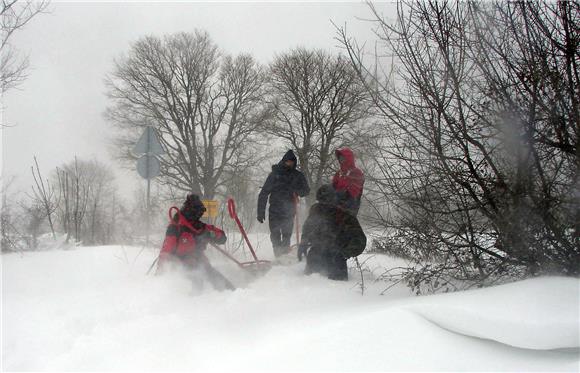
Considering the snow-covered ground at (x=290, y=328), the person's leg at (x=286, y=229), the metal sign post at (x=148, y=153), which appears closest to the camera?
the snow-covered ground at (x=290, y=328)

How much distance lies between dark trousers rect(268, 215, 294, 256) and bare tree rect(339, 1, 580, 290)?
2696 millimetres

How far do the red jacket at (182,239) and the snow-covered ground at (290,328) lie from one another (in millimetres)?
283

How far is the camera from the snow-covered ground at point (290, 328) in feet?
8.07

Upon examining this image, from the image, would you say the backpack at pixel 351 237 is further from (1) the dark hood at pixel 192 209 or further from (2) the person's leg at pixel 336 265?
(1) the dark hood at pixel 192 209

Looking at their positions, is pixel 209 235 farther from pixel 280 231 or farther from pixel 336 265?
pixel 280 231

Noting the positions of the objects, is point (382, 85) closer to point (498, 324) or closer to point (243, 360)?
point (498, 324)

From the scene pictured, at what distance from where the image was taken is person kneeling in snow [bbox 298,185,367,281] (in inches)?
184

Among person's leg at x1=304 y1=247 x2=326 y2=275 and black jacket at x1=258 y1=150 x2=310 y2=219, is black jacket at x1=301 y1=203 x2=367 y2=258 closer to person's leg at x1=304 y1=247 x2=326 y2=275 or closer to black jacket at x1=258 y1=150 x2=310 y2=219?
person's leg at x1=304 y1=247 x2=326 y2=275

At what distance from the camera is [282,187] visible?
667 centimetres

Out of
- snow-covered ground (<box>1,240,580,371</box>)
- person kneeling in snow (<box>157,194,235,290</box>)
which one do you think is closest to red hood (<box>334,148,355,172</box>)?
snow-covered ground (<box>1,240,580,371</box>)

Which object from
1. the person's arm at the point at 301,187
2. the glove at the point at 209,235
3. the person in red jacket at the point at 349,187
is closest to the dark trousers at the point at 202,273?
the glove at the point at 209,235

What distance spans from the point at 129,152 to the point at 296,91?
10381mm

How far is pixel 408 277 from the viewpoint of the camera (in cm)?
393

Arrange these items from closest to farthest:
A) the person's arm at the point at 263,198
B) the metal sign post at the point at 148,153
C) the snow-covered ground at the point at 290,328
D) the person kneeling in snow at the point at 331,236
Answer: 1. the snow-covered ground at the point at 290,328
2. the person kneeling in snow at the point at 331,236
3. the person's arm at the point at 263,198
4. the metal sign post at the point at 148,153
